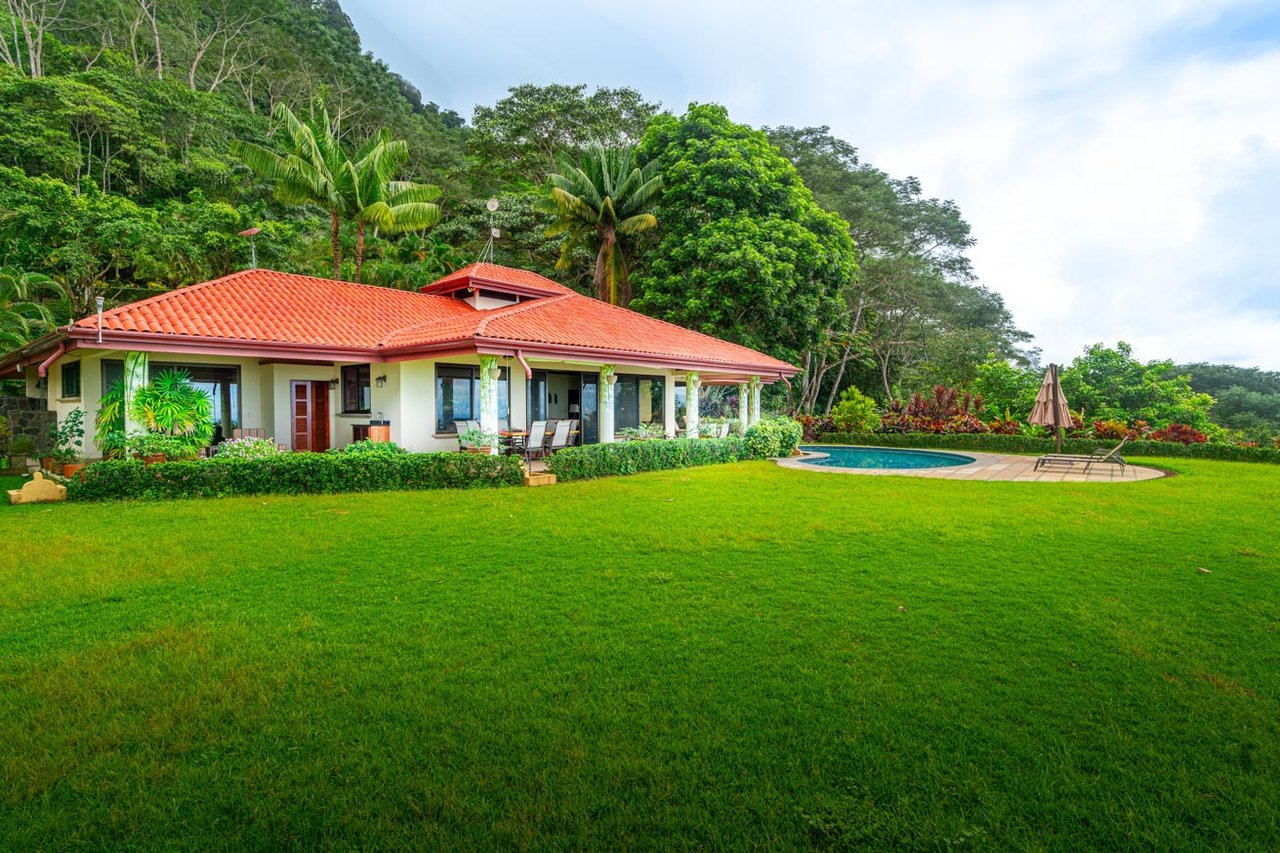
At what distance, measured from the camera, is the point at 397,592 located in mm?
5887

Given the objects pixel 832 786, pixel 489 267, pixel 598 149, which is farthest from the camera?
pixel 598 149

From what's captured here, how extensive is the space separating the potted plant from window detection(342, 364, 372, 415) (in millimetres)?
3764

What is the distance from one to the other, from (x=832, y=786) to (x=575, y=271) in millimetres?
31043

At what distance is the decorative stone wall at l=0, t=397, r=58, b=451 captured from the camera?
16.8m

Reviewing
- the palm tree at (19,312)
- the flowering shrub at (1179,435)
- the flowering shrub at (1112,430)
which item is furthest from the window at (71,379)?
the flowering shrub at (1179,435)

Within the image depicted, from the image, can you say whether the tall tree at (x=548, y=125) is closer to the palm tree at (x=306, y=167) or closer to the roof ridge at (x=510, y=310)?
the palm tree at (x=306, y=167)

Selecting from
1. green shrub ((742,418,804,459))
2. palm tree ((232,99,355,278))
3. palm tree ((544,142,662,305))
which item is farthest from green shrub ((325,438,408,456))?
palm tree ((544,142,662,305))

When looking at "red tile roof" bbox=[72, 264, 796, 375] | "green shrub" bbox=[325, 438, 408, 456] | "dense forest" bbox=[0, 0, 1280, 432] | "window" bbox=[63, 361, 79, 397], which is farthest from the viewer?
"dense forest" bbox=[0, 0, 1280, 432]

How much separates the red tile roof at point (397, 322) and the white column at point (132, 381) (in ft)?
2.03

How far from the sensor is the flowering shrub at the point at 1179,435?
67.3 ft

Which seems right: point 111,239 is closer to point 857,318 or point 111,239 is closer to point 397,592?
point 397,592

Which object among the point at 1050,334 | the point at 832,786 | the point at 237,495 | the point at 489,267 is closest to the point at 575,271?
the point at 489,267

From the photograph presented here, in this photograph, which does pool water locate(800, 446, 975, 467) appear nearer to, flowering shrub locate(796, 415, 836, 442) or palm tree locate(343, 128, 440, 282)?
flowering shrub locate(796, 415, 836, 442)

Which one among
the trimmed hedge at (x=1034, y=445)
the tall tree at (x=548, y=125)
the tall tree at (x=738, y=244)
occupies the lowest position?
the trimmed hedge at (x=1034, y=445)
